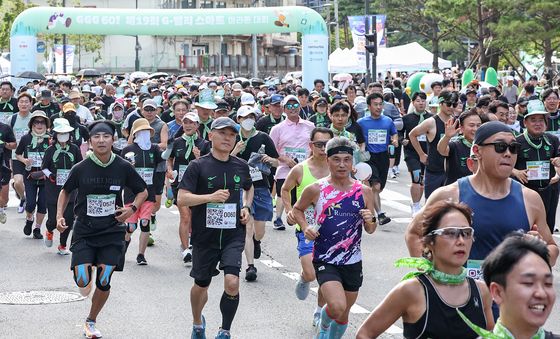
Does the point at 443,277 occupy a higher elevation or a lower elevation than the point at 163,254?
higher

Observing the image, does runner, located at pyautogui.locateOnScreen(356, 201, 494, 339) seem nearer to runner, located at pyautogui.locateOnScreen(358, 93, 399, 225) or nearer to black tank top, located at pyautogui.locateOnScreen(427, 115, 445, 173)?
black tank top, located at pyautogui.locateOnScreen(427, 115, 445, 173)

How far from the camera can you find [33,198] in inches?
619

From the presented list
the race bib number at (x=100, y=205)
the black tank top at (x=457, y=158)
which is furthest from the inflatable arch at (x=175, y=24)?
the race bib number at (x=100, y=205)

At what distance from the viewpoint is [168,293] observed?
1134 centimetres

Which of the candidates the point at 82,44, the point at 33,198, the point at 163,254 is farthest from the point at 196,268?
the point at 82,44

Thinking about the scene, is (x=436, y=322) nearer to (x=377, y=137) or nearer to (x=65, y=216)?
(x=65, y=216)

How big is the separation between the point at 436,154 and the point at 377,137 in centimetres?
260

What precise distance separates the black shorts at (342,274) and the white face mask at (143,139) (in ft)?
19.2

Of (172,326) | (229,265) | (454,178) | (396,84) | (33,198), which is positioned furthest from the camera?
(396,84)

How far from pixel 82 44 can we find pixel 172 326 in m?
75.7

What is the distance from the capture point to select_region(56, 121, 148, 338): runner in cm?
944

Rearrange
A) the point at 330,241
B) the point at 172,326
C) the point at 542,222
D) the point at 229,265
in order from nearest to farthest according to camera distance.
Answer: the point at 542,222 < the point at 330,241 < the point at 229,265 < the point at 172,326

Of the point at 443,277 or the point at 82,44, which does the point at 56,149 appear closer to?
the point at 443,277

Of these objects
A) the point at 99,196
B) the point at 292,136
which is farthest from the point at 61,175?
the point at 99,196
